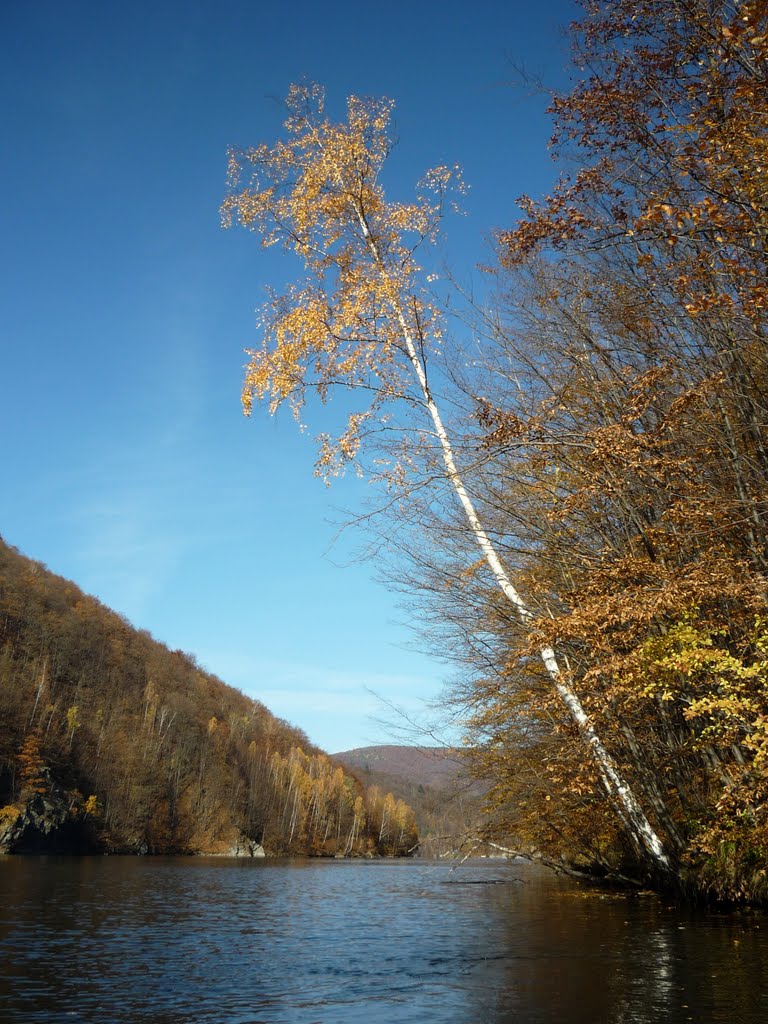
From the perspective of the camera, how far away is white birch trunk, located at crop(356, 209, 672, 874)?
11211 millimetres

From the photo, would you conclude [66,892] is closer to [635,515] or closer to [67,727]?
[635,515]

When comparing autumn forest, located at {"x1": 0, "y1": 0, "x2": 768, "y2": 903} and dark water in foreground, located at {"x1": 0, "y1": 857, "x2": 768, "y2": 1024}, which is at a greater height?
autumn forest, located at {"x1": 0, "y1": 0, "x2": 768, "y2": 903}

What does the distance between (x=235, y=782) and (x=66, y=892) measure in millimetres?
83526

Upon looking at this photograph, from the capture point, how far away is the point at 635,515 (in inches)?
446

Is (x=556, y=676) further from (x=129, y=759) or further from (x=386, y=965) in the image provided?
(x=129, y=759)

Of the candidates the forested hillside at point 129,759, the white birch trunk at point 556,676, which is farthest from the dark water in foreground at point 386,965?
the forested hillside at point 129,759

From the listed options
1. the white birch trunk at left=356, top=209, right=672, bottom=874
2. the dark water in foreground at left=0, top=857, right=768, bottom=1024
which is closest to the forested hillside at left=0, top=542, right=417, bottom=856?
the dark water in foreground at left=0, top=857, right=768, bottom=1024

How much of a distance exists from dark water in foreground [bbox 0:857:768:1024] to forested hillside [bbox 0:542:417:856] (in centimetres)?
5309

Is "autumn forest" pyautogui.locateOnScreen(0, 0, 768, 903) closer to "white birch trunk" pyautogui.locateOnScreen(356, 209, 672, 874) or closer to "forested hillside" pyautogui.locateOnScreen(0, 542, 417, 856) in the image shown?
"white birch trunk" pyautogui.locateOnScreen(356, 209, 672, 874)

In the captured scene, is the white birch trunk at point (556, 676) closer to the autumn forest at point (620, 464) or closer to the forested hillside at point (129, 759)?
the autumn forest at point (620, 464)

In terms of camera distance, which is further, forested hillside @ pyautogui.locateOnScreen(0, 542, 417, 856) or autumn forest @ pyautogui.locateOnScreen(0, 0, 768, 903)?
forested hillside @ pyautogui.locateOnScreen(0, 542, 417, 856)

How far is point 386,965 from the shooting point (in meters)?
8.34

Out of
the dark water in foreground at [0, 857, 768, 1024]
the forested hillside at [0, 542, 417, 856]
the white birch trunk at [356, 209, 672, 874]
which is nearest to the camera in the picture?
the dark water in foreground at [0, 857, 768, 1024]

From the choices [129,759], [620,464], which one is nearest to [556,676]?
[620,464]
